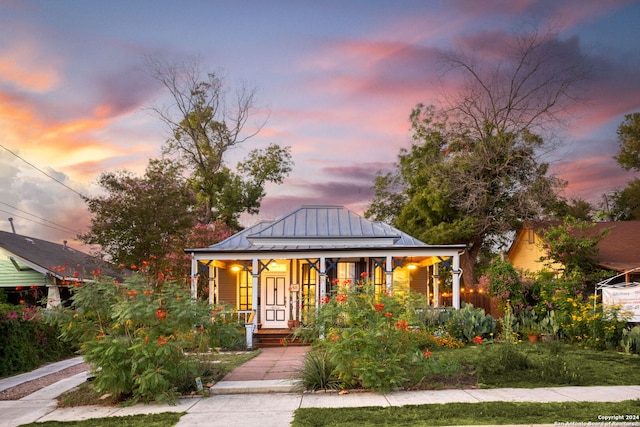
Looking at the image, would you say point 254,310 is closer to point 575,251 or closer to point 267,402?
point 267,402

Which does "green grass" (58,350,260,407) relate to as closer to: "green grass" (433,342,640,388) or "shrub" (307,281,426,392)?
"shrub" (307,281,426,392)

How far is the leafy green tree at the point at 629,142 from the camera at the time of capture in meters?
32.3

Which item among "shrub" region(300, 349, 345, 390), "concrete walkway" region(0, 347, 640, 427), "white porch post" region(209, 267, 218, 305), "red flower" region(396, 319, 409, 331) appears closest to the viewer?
"concrete walkway" region(0, 347, 640, 427)

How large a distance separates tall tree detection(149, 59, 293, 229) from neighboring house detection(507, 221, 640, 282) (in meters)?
16.2

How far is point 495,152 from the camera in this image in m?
27.3

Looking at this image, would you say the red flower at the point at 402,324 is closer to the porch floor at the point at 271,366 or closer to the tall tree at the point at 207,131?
the porch floor at the point at 271,366

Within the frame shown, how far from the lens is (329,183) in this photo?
2938 centimetres

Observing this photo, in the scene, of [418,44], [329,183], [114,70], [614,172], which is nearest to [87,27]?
[114,70]

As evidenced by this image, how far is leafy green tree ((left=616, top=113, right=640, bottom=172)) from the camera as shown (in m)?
32.3

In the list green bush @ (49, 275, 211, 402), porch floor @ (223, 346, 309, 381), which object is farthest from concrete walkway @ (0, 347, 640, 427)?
porch floor @ (223, 346, 309, 381)

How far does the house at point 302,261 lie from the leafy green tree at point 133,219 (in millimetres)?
4836

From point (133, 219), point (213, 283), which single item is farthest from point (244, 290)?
point (133, 219)

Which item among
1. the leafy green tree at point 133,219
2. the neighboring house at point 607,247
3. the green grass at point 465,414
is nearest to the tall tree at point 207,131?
the leafy green tree at point 133,219

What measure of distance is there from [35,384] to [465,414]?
863 centimetres
